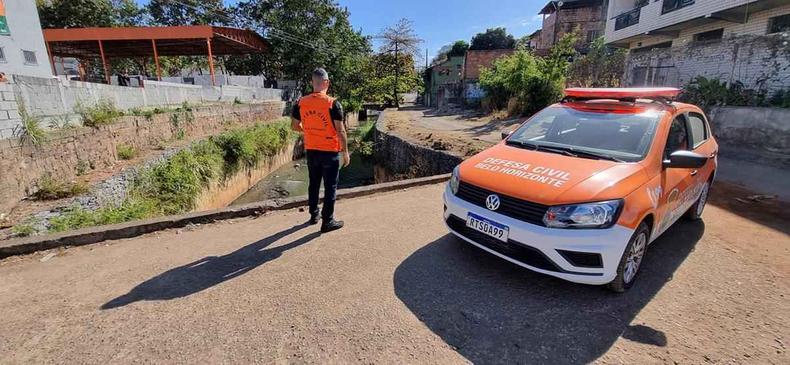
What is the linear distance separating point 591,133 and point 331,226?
2.97 m

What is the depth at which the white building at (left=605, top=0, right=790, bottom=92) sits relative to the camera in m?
8.63

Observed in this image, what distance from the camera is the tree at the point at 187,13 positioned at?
33.0m

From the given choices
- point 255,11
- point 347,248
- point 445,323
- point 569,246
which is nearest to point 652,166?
point 569,246

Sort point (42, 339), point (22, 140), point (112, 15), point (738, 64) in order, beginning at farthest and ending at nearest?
point (112, 15) → point (738, 64) → point (22, 140) → point (42, 339)

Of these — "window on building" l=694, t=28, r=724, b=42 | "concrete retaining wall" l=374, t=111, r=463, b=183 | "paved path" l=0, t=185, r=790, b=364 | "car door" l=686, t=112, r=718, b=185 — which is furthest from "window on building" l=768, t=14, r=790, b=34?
"paved path" l=0, t=185, r=790, b=364

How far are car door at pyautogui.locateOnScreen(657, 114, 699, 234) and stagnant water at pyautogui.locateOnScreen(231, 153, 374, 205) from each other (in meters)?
11.6

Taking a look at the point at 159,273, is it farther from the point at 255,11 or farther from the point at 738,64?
the point at 255,11

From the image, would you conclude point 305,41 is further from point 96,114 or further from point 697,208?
point 697,208

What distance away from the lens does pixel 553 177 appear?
2.78 m

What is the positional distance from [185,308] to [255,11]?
3531cm

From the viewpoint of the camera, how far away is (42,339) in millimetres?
2330

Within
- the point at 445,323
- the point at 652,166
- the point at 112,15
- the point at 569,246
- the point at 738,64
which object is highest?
the point at 112,15

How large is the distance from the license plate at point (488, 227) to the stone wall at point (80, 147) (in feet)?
21.9

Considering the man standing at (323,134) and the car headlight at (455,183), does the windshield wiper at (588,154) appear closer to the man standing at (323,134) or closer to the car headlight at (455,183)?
the car headlight at (455,183)
